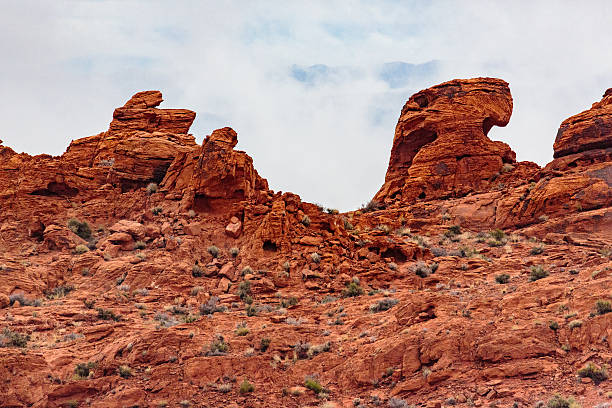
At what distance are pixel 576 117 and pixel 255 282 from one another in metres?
→ 20.7

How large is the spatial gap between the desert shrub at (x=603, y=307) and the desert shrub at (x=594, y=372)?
2256 millimetres

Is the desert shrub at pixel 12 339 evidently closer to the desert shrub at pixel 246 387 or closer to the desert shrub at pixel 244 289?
the desert shrub at pixel 246 387

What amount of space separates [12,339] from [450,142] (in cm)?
2810

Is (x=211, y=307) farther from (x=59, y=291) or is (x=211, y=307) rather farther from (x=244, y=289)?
(x=59, y=291)

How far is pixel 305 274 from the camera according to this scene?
24969mm

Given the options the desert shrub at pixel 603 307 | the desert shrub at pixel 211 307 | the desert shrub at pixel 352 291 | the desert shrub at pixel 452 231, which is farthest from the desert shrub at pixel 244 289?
the desert shrub at pixel 452 231

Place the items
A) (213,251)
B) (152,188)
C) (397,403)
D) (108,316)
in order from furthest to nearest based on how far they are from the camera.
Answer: (152,188) < (213,251) < (108,316) < (397,403)

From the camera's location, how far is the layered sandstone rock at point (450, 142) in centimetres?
3812

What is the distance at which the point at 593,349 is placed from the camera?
49.2 feet

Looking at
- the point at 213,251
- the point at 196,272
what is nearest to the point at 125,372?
the point at 196,272

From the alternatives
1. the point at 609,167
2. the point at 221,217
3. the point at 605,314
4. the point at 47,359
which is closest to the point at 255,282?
the point at 221,217

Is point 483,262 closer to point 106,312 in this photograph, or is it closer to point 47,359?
point 106,312

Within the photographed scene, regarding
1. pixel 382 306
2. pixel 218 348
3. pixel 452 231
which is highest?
pixel 452 231

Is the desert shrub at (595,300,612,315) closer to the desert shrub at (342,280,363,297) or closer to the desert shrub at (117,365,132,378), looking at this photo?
the desert shrub at (342,280,363,297)
